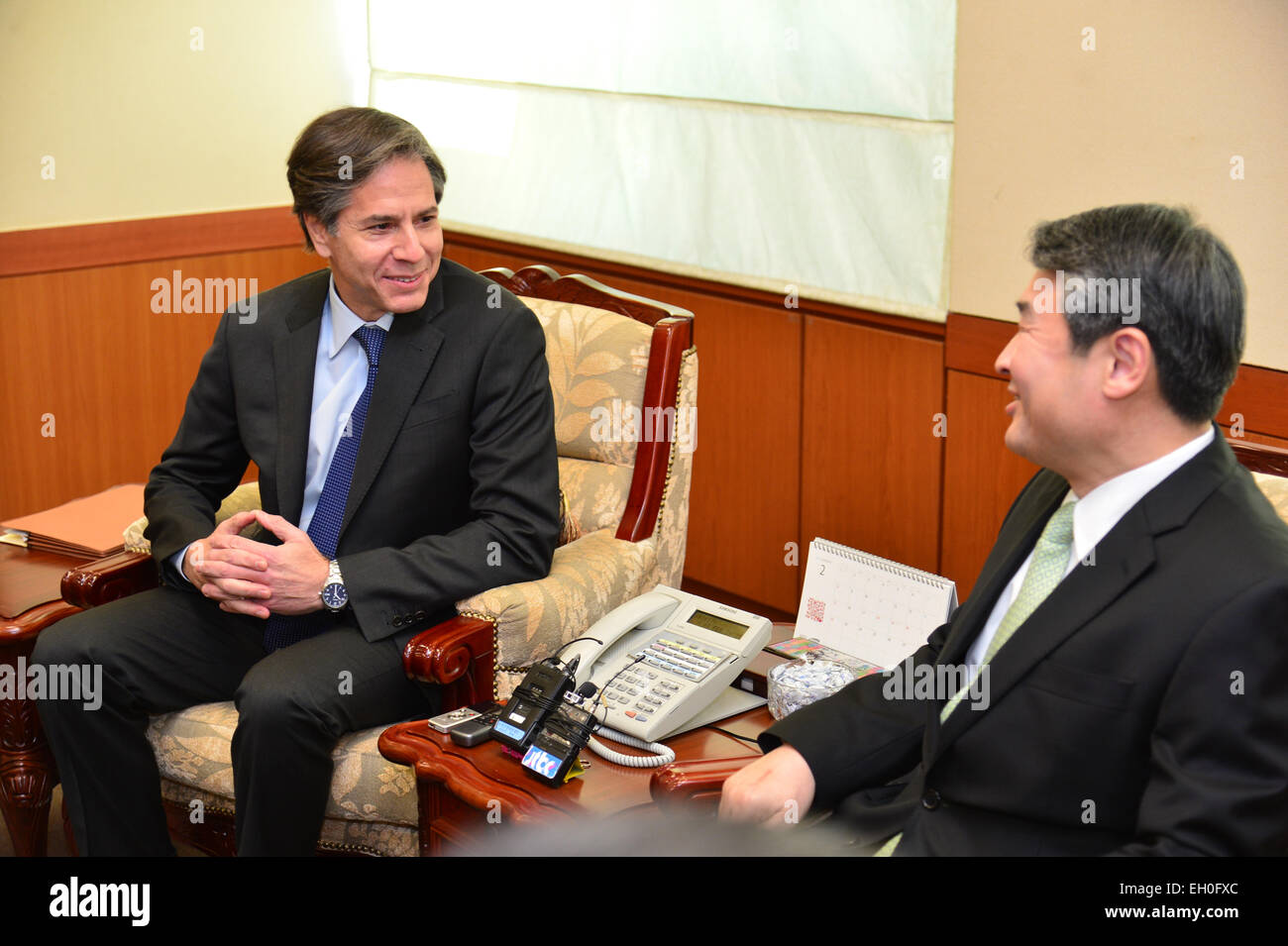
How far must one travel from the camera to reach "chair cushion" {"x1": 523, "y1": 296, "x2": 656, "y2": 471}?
2879mm

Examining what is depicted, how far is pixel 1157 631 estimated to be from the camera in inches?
56.7

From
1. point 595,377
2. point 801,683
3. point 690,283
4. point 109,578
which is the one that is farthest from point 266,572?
point 690,283

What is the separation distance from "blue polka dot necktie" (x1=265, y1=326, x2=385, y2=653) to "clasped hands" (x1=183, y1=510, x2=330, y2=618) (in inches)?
3.1

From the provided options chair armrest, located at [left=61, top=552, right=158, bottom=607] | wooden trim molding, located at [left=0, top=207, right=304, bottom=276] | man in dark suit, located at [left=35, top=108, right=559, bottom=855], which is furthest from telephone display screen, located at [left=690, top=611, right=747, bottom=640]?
wooden trim molding, located at [left=0, top=207, right=304, bottom=276]

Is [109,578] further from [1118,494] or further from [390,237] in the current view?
[1118,494]

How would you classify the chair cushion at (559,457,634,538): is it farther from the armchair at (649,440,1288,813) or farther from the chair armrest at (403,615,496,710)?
the armchair at (649,440,1288,813)

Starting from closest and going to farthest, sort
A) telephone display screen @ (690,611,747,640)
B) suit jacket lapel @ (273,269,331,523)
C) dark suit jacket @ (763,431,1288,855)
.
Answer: dark suit jacket @ (763,431,1288,855), telephone display screen @ (690,611,747,640), suit jacket lapel @ (273,269,331,523)

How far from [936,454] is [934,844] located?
198 cm

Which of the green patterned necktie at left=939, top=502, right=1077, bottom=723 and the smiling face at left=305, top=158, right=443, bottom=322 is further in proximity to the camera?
the smiling face at left=305, top=158, right=443, bottom=322

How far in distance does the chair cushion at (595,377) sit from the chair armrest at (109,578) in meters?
0.94

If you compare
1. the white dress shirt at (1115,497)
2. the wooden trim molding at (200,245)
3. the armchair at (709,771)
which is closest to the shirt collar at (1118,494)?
the white dress shirt at (1115,497)

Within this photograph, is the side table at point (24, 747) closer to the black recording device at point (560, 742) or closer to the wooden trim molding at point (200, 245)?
the black recording device at point (560, 742)

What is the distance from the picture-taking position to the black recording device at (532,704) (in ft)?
6.58

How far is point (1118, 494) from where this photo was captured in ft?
5.09
